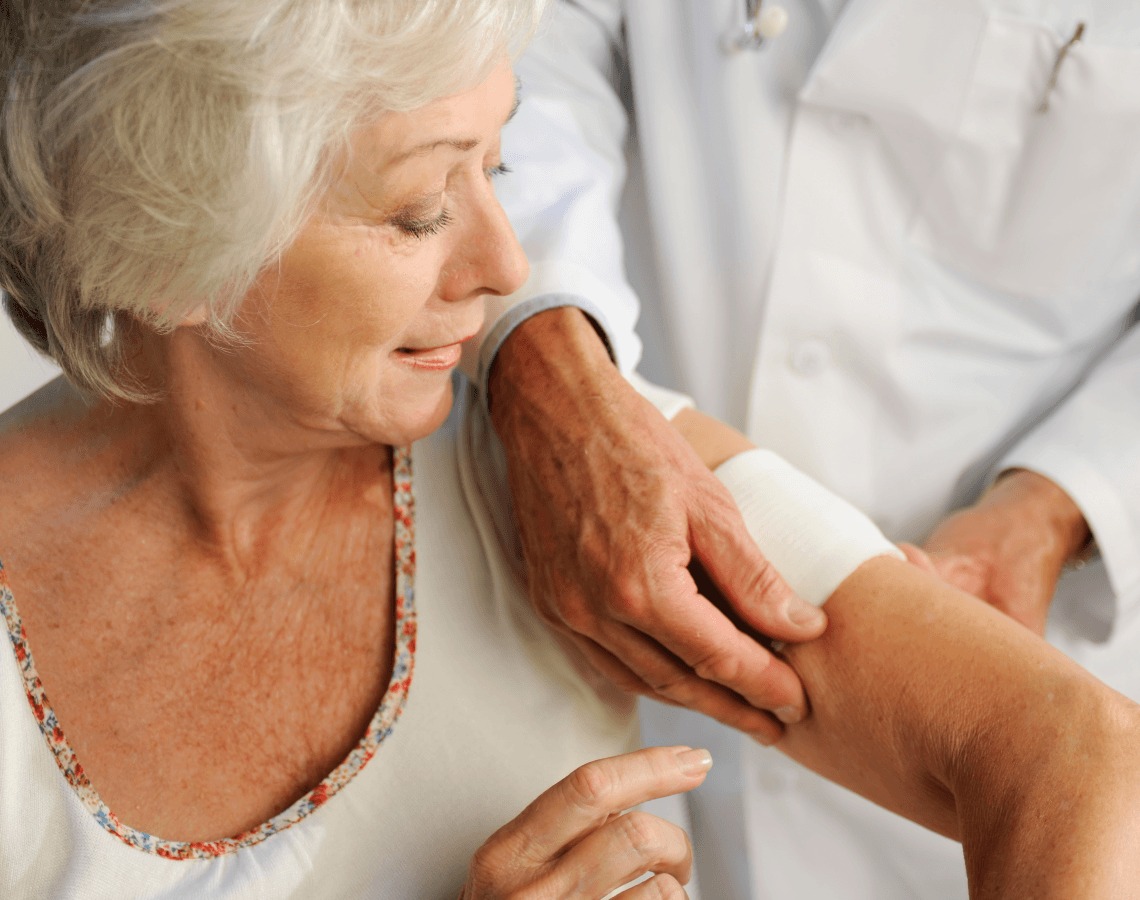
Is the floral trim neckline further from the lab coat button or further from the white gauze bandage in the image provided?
the lab coat button

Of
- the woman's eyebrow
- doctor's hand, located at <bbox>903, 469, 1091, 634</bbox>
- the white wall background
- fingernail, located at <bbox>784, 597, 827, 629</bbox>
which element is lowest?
the white wall background

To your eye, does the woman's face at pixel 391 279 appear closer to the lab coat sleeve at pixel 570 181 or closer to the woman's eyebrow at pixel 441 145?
the woman's eyebrow at pixel 441 145

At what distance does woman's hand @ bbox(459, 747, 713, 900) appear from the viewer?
31.5 inches

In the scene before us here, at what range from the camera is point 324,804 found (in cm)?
90

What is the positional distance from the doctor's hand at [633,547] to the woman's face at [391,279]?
10 centimetres

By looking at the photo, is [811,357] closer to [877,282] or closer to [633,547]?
[877,282]

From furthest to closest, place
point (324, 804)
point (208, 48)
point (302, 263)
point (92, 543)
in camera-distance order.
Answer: point (92, 543) < point (324, 804) < point (302, 263) < point (208, 48)

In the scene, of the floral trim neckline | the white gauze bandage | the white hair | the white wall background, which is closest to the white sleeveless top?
the floral trim neckline

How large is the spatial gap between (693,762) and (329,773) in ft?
1.00

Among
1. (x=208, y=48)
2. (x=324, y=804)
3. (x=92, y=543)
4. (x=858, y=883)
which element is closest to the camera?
(x=208, y=48)

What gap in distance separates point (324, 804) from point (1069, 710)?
1.86 ft

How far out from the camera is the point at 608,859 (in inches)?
31.6

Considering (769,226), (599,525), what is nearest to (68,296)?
(599,525)

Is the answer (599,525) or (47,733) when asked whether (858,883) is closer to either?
(599,525)
